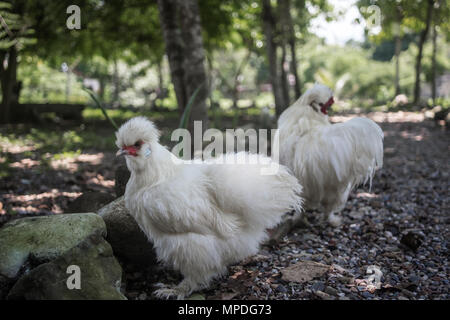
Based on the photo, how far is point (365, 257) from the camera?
10.5 ft

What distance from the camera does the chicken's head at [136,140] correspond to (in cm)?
242

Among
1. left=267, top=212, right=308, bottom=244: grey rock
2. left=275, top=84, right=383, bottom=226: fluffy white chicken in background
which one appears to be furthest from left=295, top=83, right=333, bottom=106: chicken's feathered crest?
left=267, top=212, right=308, bottom=244: grey rock

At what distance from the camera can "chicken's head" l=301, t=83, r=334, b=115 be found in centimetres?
385

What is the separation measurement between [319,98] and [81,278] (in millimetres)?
2937

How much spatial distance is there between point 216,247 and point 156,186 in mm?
641

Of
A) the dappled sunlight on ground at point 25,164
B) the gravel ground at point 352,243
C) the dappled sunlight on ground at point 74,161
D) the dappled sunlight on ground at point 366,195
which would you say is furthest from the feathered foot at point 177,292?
the dappled sunlight on ground at point 25,164

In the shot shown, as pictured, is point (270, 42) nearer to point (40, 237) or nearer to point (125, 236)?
point (125, 236)

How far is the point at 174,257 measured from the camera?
8.42 feet

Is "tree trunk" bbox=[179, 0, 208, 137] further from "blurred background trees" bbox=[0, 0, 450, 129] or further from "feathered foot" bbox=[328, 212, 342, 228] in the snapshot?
"feathered foot" bbox=[328, 212, 342, 228]

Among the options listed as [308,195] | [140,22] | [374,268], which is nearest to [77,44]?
[140,22]

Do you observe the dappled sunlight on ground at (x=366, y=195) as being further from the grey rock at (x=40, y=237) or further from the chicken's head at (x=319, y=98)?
the grey rock at (x=40, y=237)

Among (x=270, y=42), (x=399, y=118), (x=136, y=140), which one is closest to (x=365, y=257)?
(x=136, y=140)
